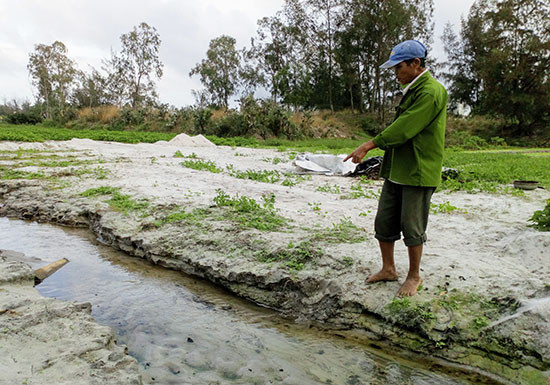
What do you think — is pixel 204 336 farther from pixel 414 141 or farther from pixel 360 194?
pixel 360 194

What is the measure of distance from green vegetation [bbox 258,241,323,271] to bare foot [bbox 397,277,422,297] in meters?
1.01

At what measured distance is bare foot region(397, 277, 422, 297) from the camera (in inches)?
126

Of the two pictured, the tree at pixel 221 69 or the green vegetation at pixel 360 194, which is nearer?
the green vegetation at pixel 360 194

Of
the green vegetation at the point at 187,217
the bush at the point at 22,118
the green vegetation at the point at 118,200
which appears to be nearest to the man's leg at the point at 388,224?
the green vegetation at the point at 187,217

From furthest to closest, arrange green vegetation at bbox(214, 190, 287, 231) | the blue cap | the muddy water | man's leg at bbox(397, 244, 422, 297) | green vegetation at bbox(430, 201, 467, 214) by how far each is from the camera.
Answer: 1. green vegetation at bbox(430, 201, 467, 214)
2. green vegetation at bbox(214, 190, 287, 231)
3. man's leg at bbox(397, 244, 422, 297)
4. the blue cap
5. the muddy water

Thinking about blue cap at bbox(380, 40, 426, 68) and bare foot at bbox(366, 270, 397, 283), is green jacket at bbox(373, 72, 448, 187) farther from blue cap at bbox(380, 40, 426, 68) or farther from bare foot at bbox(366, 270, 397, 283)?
bare foot at bbox(366, 270, 397, 283)

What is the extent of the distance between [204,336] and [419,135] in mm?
2334

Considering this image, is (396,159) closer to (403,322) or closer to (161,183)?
(403,322)

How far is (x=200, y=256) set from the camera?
4.54 m

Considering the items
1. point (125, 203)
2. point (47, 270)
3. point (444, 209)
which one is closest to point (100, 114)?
point (125, 203)

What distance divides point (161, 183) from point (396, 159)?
19.1 feet

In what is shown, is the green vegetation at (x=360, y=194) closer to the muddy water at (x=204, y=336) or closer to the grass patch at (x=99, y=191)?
the muddy water at (x=204, y=336)

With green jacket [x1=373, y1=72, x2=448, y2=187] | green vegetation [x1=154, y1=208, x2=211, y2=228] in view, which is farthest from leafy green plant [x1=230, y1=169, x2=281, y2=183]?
green jacket [x1=373, y1=72, x2=448, y2=187]

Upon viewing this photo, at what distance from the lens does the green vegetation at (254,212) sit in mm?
5121
